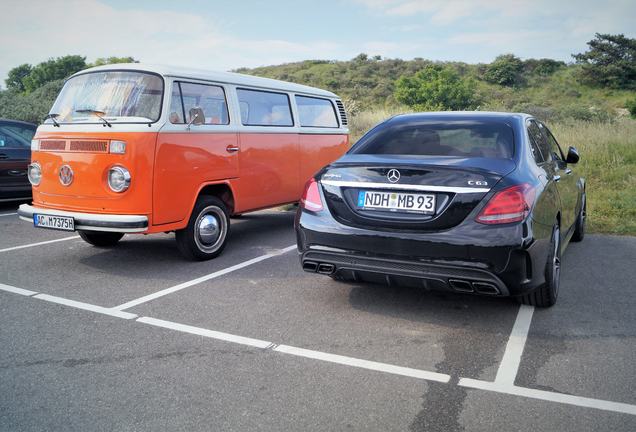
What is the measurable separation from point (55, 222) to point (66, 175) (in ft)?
1.62

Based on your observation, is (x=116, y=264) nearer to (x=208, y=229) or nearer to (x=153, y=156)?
(x=208, y=229)

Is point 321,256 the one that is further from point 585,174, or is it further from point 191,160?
point 585,174

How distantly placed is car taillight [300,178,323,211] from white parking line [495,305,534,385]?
66.6 inches

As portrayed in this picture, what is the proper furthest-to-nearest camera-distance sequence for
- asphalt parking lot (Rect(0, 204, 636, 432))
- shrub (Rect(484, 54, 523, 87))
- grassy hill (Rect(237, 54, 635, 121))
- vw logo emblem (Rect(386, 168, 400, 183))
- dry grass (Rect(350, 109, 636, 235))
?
shrub (Rect(484, 54, 523, 87))
grassy hill (Rect(237, 54, 635, 121))
dry grass (Rect(350, 109, 636, 235))
vw logo emblem (Rect(386, 168, 400, 183))
asphalt parking lot (Rect(0, 204, 636, 432))

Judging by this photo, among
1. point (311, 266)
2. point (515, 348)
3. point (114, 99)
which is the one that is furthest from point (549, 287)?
point (114, 99)

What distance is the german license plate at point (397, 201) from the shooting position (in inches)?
151

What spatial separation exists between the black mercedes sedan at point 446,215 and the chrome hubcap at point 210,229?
77.4 inches

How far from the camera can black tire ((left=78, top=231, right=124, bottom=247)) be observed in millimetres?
6684

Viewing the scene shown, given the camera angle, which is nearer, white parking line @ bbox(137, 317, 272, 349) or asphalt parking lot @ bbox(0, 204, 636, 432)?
asphalt parking lot @ bbox(0, 204, 636, 432)

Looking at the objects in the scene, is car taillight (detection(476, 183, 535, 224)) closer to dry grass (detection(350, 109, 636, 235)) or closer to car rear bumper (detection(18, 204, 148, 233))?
car rear bumper (detection(18, 204, 148, 233))

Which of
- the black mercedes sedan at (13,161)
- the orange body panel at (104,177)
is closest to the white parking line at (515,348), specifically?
the orange body panel at (104,177)

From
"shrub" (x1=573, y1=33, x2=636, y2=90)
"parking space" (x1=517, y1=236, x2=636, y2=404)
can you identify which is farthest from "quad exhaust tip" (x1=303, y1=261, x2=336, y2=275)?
"shrub" (x1=573, y1=33, x2=636, y2=90)

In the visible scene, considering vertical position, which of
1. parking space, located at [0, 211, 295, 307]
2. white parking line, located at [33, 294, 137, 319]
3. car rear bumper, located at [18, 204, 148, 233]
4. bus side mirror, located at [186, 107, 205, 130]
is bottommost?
parking space, located at [0, 211, 295, 307]

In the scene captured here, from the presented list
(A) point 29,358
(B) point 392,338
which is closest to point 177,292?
(A) point 29,358
